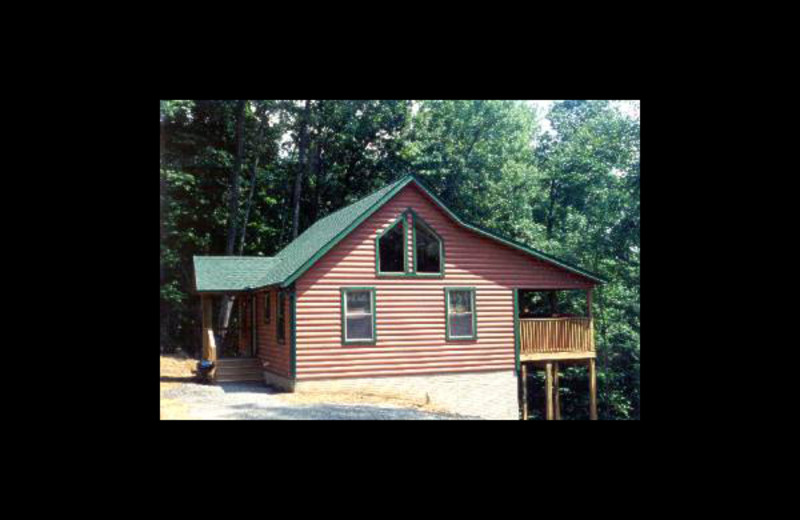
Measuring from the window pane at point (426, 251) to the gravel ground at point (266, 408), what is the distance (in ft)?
10.3

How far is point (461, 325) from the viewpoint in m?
14.1

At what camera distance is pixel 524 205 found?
2108cm

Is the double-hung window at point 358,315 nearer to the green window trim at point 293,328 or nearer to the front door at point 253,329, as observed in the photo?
the green window trim at point 293,328

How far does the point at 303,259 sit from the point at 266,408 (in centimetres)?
354

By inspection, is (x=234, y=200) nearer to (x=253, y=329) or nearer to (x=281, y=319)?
(x=253, y=329)

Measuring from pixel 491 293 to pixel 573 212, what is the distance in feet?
27.0

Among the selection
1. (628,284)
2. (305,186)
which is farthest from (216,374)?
(628,284)

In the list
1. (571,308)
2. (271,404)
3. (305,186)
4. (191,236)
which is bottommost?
(271,404)

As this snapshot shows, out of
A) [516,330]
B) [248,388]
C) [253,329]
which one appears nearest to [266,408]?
[248,388]

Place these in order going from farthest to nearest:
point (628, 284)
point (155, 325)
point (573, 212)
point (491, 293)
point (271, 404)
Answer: point (573, 212), point (628, 284), point (491, 293), point (271, 404), point (155, 325)

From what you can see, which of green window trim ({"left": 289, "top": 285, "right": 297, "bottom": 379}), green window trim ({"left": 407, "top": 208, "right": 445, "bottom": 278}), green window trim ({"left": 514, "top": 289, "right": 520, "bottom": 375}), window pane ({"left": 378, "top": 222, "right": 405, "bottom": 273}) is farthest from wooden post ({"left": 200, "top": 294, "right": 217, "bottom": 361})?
green window trim ({"left": 514, "top": 289, "right": 520, "bottom": 375})

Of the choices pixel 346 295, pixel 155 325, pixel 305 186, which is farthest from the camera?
pixel 305 186

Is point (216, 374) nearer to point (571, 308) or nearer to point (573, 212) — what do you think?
point (571, 308)

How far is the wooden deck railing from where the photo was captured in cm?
1481
